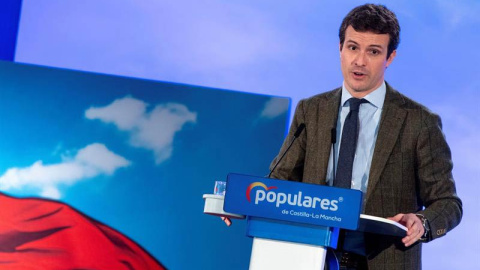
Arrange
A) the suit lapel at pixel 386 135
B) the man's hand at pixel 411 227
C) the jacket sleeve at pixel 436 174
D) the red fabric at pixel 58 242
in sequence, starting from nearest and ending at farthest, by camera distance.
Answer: the man's hand at pixel 411 227
the jacket sleeve at pixel 436 174
the suit lapel at pixel 386 135
the red fabric at pixel 58 242

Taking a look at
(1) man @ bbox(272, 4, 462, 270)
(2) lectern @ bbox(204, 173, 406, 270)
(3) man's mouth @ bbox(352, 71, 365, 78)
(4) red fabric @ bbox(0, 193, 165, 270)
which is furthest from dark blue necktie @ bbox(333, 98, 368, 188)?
(4) red fabric @ bbox(0, 193, 165, 270)

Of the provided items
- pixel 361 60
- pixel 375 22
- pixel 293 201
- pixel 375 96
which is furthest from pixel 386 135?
pixel 293 201

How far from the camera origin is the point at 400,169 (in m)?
2.79

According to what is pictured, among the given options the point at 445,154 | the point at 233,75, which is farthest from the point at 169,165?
the point at 445,154

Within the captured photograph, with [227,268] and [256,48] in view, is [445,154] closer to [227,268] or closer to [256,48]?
[227,268]

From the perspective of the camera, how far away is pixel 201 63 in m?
5.40

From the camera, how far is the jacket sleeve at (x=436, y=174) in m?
2.66

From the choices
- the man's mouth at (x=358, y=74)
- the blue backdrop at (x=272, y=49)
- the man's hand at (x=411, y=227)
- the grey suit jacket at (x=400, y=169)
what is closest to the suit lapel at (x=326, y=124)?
the grey suit jacket at (x=400, y=169)

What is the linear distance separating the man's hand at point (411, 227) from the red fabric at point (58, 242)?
8.10ft

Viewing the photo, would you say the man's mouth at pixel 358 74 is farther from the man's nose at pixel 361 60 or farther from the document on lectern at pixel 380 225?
the document on lectern at pixel 380 225

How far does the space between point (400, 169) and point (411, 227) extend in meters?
0.41

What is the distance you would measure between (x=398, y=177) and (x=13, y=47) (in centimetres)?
406

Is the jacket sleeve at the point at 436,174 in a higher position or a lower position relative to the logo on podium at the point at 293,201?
higher

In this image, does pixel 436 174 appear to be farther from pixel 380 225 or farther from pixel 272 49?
pixel 272 49
